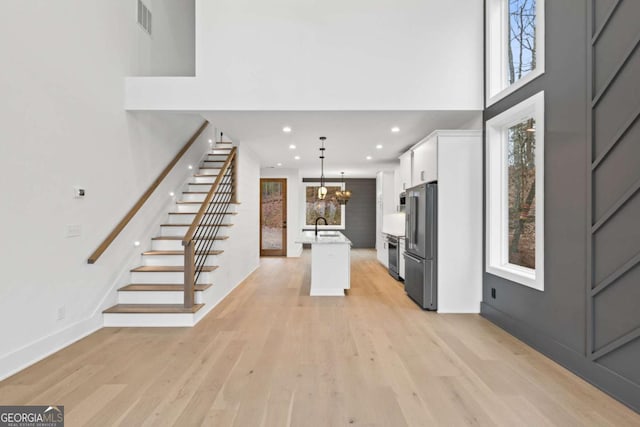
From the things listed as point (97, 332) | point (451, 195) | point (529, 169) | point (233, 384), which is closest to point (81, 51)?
point (97, 332)

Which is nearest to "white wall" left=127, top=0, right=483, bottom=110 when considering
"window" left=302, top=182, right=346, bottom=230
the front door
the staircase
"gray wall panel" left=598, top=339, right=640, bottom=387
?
the staircase

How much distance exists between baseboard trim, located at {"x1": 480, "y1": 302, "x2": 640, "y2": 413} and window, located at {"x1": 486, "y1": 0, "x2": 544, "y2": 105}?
95.6 inches

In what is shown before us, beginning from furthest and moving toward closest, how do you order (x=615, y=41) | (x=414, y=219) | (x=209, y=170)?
(x=209, y=170)
(x=414, y=219)
(x=615, y=41)

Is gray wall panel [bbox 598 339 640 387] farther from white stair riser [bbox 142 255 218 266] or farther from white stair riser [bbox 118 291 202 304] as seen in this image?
white stair riser [bbox 142 255 218 266]

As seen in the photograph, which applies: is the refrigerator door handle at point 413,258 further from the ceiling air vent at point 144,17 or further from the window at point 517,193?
the ceiling air vent at point 144,17

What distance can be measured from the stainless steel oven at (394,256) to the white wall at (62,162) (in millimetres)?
4431

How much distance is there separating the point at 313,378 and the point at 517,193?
113 inches

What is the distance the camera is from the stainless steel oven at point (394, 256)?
248 inches

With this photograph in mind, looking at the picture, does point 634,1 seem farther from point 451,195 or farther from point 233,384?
point 233,384

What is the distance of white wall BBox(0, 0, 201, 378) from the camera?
101 inches

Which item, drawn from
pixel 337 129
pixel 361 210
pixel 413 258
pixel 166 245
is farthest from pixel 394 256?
pixel 361 210

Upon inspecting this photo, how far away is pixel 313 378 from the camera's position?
2.46m

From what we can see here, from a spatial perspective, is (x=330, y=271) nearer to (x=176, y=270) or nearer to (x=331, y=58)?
(x=176, y=270)

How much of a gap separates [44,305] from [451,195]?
446 centimetres
